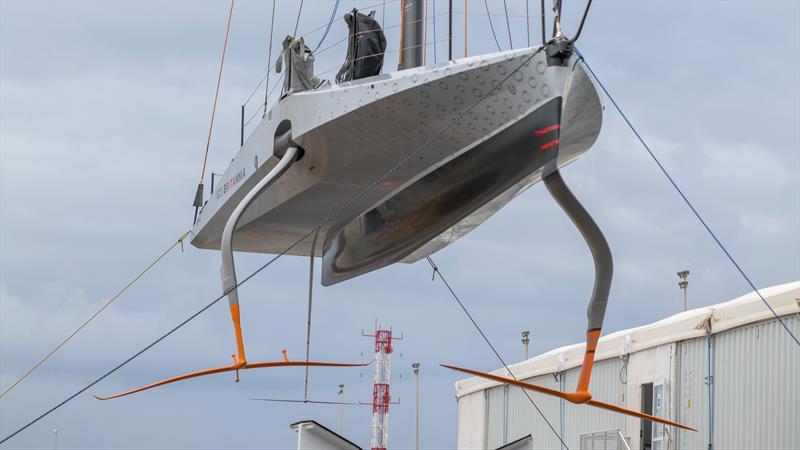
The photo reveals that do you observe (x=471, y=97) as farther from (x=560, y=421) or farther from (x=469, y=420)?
(x=469, y=420)

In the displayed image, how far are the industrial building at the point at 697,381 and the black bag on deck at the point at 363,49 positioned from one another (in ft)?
29.2

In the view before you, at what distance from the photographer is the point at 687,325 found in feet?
72.3

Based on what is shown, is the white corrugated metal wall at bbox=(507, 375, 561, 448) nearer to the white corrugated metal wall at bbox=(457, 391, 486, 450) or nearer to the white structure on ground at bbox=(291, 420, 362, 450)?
the white corrugated metal wall at bbox=(457, 391, 486, 450)

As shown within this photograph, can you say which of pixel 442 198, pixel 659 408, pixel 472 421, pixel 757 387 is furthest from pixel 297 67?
pixel 472 421

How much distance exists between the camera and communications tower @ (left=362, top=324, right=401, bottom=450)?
55156 millimetres

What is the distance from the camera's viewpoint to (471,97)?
12.6 meters

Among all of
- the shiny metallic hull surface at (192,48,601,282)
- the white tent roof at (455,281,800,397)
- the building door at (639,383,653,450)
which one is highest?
the shiny metallic hull surface at (192,48,601,282)

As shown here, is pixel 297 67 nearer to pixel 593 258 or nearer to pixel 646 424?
pixel 593 258

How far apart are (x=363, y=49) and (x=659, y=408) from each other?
1167 cm

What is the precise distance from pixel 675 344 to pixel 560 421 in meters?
5.78

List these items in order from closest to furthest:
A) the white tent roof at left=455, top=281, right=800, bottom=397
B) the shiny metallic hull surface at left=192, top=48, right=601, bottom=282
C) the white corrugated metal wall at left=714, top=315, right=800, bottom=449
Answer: the shiny metallic hull surface at left=192, top=48, right=601, bottom=282 → the white corrugated metal wall at left=714, top=315, right=800, bottom=449 → the white tent roof at left=455, top=281, right=800, bottom=397

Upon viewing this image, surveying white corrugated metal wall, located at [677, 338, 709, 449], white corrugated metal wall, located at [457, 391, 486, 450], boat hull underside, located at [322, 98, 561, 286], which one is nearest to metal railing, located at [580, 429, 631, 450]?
white corrugated metal wall, located at [677, 338, 709, 449]

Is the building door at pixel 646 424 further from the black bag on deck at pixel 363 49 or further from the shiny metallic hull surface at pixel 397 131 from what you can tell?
the black bag on deck at pixel 363 49

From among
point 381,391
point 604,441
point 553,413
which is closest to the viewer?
point 604,441
